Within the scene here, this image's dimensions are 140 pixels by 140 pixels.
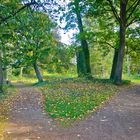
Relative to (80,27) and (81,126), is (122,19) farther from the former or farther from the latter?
(81,126)

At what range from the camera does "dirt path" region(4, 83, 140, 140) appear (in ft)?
34.1

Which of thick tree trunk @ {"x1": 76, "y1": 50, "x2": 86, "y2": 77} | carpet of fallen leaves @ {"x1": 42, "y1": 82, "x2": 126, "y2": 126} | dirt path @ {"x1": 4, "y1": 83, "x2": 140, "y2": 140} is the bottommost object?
dirt path @ {"x1": 4, "y1": 83, "x2": 140, "y2": 140}

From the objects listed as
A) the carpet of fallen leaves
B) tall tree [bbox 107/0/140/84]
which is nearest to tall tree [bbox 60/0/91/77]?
tall tree [bbox 107/0/140/84]

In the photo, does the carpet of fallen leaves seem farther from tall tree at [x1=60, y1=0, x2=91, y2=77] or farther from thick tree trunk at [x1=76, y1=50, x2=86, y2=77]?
thick tree trunk at [x1=76, y1=50, x2=86, y2=77]

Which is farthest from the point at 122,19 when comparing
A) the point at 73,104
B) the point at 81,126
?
the point at 81,126

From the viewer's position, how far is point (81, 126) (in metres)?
11.8

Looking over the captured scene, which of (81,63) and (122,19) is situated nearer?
(122,19)

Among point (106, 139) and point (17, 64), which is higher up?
point (17, 64)

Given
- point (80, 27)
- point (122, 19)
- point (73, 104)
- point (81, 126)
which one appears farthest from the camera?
point (80, 27)

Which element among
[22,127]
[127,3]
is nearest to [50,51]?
[127,3]

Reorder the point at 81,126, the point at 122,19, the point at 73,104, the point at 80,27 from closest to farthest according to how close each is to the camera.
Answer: the point at 81,126
the point at 73,104
the point at 122,19
the point at 80,27

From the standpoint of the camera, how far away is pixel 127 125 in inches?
467

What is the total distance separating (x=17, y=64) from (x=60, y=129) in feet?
90.8

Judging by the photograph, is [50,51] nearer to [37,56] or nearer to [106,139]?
[37,56]
